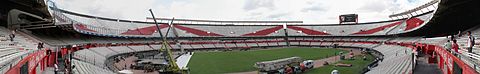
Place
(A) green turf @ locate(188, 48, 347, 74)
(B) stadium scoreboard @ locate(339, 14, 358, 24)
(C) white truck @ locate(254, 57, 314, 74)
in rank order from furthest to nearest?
(B) stadium scoreboard @ locate(339, 14, 358, 24), (A) green turf @ locate(188, 48, 347, 74), (C) white truck @ locate(254, 57, 314, 74)

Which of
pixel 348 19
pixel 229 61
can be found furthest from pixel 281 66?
pixel 348 19

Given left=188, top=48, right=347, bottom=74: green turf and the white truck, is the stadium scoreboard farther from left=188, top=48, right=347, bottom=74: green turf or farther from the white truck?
the white truck

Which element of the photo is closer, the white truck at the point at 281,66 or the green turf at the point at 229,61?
the white truck at the point at 281,66

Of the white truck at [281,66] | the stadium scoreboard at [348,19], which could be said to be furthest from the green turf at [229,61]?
the stadium scoreboard at [348,19]

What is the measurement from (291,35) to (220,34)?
16.8 metres

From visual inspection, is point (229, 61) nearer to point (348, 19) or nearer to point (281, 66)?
point (281, 66)

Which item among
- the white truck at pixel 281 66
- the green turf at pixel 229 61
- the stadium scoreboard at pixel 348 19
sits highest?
the stadium scoreboard at pixel 348 19

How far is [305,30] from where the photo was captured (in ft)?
259

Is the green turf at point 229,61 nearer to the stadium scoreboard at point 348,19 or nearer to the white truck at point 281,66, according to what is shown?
Result: the white truck at point 281,66

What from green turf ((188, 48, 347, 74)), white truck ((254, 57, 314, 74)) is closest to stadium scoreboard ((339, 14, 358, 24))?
green turf ((188, 48, 347, 74))

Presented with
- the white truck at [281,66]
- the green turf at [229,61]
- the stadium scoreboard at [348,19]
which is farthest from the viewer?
the stadium scoreboard at [348,19]

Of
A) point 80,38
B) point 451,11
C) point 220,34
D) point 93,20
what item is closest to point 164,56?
point 80,38

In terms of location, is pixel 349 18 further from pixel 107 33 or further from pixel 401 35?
pixel 107 33

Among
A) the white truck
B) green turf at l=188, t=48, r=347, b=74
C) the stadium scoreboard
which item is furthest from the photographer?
the stadium scoreboard
